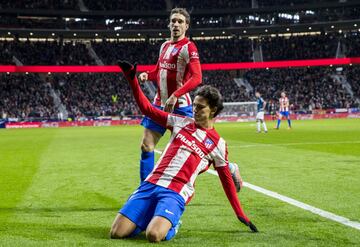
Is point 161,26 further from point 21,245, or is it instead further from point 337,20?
point 21,245

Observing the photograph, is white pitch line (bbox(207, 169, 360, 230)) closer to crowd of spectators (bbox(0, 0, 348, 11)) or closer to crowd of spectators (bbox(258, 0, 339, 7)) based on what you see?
crowd of spectators (bbox(0, 0, 348, 11))

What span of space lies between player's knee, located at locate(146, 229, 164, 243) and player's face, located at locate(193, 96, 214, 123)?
1.25 metres

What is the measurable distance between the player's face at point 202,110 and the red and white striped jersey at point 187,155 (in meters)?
0.15

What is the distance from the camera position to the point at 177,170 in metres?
4.95

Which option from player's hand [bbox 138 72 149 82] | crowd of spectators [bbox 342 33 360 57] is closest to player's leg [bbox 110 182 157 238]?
player's hand [bbox 138 72 149 82]

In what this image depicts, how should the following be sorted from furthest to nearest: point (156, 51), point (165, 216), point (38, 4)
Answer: point (156, 51) < point (38, 4) < point (165, 216)

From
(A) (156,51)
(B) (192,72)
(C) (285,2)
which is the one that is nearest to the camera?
(B) (192,72)

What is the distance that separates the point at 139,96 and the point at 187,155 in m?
0.86

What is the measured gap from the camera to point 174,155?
16.5 ft

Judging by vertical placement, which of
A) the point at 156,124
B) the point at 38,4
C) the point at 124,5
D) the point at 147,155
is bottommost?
the point at 147,155

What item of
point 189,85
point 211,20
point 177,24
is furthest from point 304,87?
point 189,85

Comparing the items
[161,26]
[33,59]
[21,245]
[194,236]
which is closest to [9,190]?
[21,245]

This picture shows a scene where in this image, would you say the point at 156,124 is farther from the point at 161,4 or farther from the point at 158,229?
the point at 161,4

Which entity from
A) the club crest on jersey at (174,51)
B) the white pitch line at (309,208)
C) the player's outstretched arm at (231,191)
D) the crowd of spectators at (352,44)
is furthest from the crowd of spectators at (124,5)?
the player's outstretched arm at (231,191)
